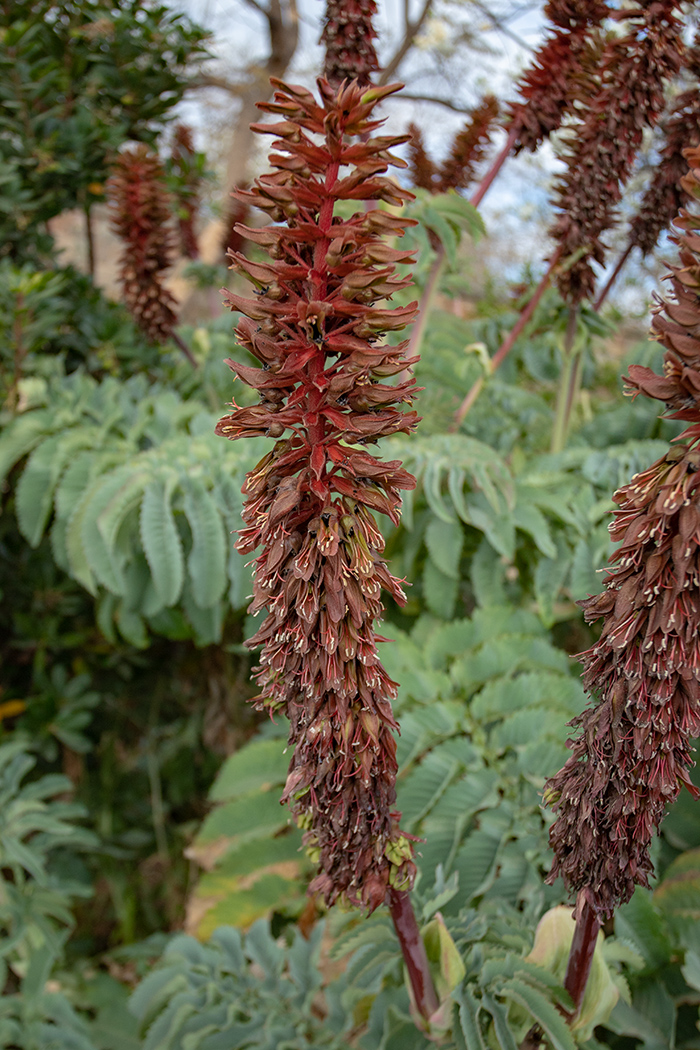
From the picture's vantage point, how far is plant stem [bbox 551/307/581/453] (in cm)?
188

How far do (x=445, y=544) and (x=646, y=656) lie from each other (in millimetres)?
1020

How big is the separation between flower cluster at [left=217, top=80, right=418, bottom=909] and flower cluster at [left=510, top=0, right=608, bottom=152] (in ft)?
3.97

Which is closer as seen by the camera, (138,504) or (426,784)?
(426,784)

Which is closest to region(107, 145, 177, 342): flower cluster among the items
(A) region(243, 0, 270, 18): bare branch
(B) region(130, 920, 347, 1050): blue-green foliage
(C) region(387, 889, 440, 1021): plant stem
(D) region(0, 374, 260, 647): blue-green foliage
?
(D) region(0, 374, 260, 647): blue-green foliage

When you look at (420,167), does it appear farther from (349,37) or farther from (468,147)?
(349,37)

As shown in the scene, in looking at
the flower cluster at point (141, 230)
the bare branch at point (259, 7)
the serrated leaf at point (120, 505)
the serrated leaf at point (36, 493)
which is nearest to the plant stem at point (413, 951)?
the serrated leaf at point (120, 505)

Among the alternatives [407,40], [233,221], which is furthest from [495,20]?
[233,221]

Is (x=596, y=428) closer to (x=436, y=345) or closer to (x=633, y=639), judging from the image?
(x=436, y=345)

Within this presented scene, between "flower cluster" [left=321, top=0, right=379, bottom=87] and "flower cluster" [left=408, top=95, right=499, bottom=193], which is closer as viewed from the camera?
"flower cluster" [left=321, top=0, right=379, bottom=87]

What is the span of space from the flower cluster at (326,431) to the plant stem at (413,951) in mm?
96

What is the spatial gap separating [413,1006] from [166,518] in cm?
100

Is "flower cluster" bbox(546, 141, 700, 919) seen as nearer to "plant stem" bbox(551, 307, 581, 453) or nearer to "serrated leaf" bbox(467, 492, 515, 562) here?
"serrated leaf" bbox(467, 492, 515, 562)

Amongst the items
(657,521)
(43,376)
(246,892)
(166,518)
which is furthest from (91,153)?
(657,521)

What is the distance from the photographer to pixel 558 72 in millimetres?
1611
